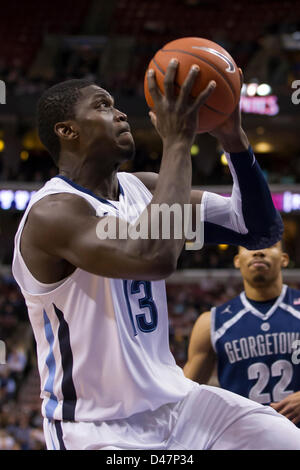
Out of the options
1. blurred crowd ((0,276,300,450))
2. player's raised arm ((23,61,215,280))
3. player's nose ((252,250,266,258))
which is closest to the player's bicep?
player's raised arm ((23,61,215,280))

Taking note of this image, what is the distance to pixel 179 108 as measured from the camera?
216 centimetres

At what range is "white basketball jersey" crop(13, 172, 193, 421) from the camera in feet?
7.54

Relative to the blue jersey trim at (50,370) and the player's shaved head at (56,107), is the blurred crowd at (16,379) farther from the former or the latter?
the player's shaved head at (56,107)

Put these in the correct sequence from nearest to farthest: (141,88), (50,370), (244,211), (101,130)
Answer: (50,370) → (101,130) → (244,211) → (141,88)

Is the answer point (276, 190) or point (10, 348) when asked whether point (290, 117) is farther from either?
point (10, 348)

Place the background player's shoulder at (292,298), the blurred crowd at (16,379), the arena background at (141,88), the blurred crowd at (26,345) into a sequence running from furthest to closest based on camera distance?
1. the arena background at (141,88)
2. the blurred crowd at (26,345)
3. the blurred crowd at (16,379)
4. the background player's shoulder at (292,298)

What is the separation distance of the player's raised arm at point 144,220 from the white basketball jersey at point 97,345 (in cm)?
12

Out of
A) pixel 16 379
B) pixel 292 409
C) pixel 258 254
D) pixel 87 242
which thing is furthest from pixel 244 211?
pixel 16 379

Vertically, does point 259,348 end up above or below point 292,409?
above

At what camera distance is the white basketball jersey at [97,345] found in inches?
90.5

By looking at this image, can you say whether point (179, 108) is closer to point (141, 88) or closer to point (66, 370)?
point (66, 370)

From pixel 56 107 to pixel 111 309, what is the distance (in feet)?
2.74

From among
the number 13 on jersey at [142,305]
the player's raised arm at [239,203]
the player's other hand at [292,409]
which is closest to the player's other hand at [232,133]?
the player's raised arm at [239,203]
